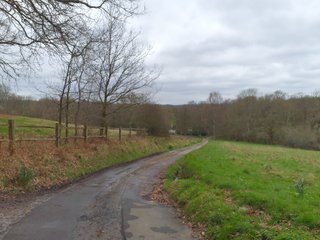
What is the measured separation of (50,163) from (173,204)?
7.47 metres

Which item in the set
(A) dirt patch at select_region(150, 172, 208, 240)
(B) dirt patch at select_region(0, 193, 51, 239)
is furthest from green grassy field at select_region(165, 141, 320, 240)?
(B) dirt patch at select_region(0, 193, 51, 239)

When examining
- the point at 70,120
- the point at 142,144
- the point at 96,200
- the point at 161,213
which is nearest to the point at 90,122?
the point at 70,120

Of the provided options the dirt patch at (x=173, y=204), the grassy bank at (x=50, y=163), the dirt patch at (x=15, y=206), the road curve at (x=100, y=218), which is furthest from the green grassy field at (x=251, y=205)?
the grassy bank at (x=50, y=163)

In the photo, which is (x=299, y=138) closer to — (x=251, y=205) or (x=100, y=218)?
(x=251, y=205)

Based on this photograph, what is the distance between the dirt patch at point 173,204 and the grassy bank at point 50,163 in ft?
13.1

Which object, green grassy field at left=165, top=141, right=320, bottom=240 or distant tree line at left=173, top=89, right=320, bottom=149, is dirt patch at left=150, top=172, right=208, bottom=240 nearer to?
green grassy field at left=165, top=141, right=320, bottom=240

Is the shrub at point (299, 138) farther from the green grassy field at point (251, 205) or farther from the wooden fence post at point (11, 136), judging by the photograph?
the wooden fence post at point (11, 136)

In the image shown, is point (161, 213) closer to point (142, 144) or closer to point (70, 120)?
point (70, 120)

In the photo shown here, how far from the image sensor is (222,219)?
946 centimetres

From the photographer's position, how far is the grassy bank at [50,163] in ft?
48.9

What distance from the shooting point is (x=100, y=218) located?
1059cm

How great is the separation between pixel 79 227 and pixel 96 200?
386 cm

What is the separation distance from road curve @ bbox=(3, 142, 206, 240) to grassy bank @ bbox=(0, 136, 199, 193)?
1340 millimetres

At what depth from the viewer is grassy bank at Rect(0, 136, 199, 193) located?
14914mm
